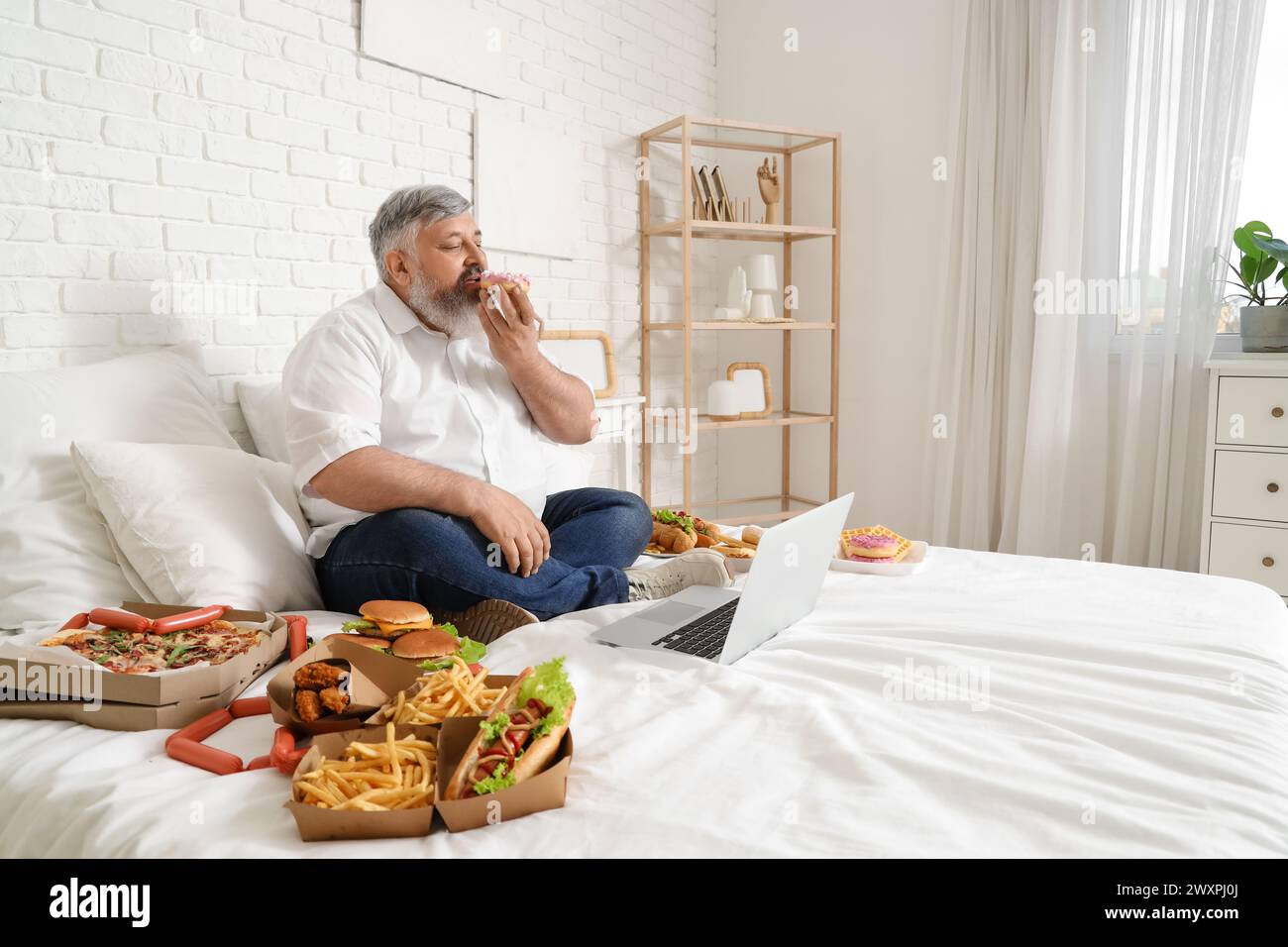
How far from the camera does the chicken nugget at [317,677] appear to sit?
111 cm

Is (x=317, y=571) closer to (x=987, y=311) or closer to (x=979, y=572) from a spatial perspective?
(x=979, y=572)

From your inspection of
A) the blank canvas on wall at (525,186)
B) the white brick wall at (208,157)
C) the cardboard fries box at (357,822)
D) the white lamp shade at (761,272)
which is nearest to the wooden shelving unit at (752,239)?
the white lamp shade at (761,272)

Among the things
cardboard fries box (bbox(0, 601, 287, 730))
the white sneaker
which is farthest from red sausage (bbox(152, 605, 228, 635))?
the white sneaker

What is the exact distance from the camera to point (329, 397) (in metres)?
1.79

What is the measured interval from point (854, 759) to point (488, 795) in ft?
1.28

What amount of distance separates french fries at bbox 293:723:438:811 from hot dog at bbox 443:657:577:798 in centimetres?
5

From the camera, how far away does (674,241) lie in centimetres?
387

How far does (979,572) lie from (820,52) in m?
2.88

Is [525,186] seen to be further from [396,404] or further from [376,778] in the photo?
[376,778]

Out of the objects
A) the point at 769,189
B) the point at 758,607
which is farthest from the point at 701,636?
the point at 769,189

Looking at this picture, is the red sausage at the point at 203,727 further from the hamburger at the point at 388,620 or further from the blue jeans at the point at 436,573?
the blue jeans at the point at 436,573

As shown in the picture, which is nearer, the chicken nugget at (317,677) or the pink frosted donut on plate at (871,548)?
the chicken nugget at (317,677)

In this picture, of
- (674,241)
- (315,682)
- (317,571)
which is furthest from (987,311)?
A: (315,682)

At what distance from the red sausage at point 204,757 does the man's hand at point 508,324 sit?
1157 mm
